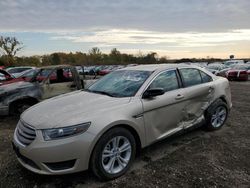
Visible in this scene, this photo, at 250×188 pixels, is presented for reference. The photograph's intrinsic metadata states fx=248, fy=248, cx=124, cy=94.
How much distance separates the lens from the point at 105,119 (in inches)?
130

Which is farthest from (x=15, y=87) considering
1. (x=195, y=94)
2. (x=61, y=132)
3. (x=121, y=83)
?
(x=195, y=94)

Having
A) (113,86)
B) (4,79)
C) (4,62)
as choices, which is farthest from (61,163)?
(4,62)

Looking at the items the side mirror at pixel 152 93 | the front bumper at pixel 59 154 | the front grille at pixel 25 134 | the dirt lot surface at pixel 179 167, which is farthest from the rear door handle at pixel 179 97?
the front grille at pixel 25 134

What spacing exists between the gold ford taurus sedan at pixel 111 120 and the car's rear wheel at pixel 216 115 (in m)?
0.08

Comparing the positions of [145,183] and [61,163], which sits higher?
[61,163]

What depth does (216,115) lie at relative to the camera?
217 inches

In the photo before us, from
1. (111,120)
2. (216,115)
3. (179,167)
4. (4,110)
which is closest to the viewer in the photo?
(111,120)

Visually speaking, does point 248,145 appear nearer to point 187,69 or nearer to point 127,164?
point 187,69

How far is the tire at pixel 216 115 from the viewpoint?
5.22 meters

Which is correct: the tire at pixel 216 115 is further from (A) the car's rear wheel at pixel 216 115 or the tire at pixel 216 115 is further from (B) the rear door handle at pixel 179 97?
(B) the rear door handle at pixel 179 97

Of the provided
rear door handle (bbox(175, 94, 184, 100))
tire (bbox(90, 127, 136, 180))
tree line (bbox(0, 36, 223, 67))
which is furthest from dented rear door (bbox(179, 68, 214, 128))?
tree line (bbox(0, 36, 223, 67))

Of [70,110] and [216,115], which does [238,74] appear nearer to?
[216,115]

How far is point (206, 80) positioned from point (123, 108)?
2.53m

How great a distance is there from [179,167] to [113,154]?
3.65ft
